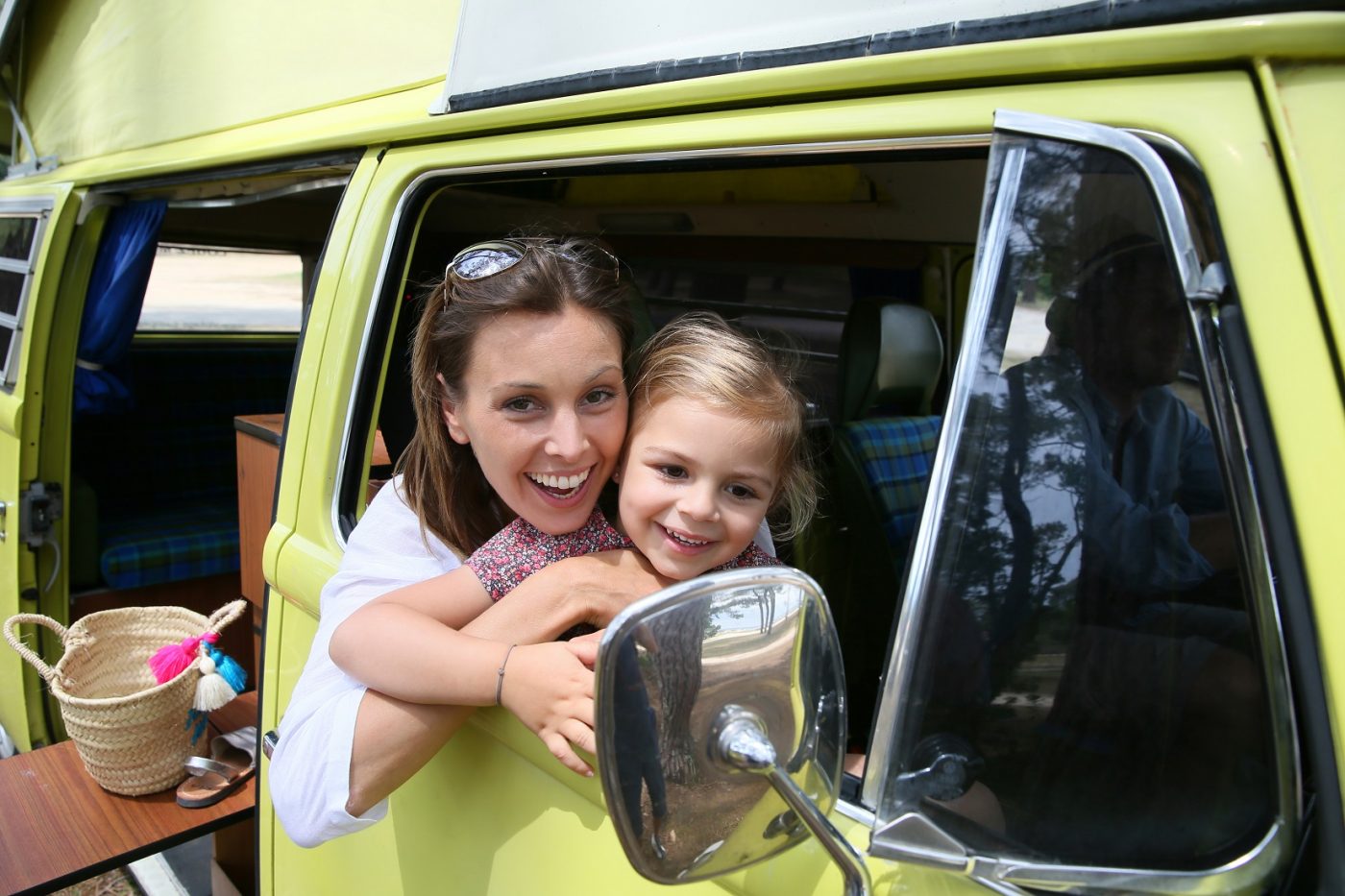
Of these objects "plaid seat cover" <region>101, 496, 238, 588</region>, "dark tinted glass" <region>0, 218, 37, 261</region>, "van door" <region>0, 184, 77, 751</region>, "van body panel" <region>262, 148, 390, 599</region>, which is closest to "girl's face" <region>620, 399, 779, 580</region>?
"van body panel" <region>262, 148, 390, 599</region>

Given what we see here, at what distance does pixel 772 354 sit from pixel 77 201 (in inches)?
101

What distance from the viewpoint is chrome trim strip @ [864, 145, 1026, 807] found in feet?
2.54

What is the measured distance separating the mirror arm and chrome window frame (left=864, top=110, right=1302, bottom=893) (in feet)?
0.32

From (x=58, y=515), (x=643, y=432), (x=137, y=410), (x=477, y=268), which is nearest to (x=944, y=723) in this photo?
(x=643, y=432)

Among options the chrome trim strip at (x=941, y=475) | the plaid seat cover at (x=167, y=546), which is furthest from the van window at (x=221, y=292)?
the chrome trim strip at (x=941, y=475)

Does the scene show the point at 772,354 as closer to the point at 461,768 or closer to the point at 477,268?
the point at 477,268

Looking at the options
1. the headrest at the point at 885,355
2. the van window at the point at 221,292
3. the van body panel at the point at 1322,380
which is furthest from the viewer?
the van window at the point at 221,292

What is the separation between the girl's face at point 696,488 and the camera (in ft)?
3.84

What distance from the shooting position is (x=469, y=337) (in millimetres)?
1316

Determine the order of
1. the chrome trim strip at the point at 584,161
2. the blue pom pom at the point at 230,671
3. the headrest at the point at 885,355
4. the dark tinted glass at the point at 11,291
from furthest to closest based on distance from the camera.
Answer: the dark tinted glass at the point at 11,291 → the blue pom pom at the point at 230,671 → the headrest at the point at 885,355 → the chrome trim strip at the point at 584,161

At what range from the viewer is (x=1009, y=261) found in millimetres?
781

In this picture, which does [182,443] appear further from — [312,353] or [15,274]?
[312,353]

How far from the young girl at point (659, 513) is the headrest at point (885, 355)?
819 mm

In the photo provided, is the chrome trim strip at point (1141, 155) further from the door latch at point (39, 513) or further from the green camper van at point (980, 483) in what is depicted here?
the door latch at point (39, 513)
